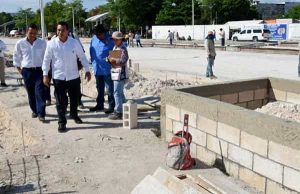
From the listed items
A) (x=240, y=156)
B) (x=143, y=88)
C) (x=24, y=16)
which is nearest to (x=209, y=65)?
(x=143, y=88)

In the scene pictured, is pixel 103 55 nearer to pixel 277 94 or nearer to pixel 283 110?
pixel 277 94

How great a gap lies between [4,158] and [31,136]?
3.28 ft

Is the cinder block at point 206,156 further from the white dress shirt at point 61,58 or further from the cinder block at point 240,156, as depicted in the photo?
the white dress shirt at point 61,58

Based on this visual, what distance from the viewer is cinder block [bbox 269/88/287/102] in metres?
7.34

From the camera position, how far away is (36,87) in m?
7.96

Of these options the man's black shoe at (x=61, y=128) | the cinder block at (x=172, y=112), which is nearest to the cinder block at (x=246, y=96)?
the cinder block at (x=172, y=112)

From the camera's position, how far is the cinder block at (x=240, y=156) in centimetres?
472

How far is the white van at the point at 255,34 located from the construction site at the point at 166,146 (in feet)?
130

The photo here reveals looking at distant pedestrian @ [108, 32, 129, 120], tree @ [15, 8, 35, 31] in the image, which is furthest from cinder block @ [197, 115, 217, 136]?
tree @ [15, 8, 35, 31]

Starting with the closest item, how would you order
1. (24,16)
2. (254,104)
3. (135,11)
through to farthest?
(254,104) < (135,11) < (24,16)

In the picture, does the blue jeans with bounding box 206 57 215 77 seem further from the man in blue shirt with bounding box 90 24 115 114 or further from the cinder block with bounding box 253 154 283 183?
the cinder block with bounding box 253 154 283 183

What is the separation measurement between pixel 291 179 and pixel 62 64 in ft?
13.8

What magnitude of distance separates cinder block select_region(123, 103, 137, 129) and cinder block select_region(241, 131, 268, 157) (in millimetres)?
2785

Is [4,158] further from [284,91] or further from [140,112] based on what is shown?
[284,91]
